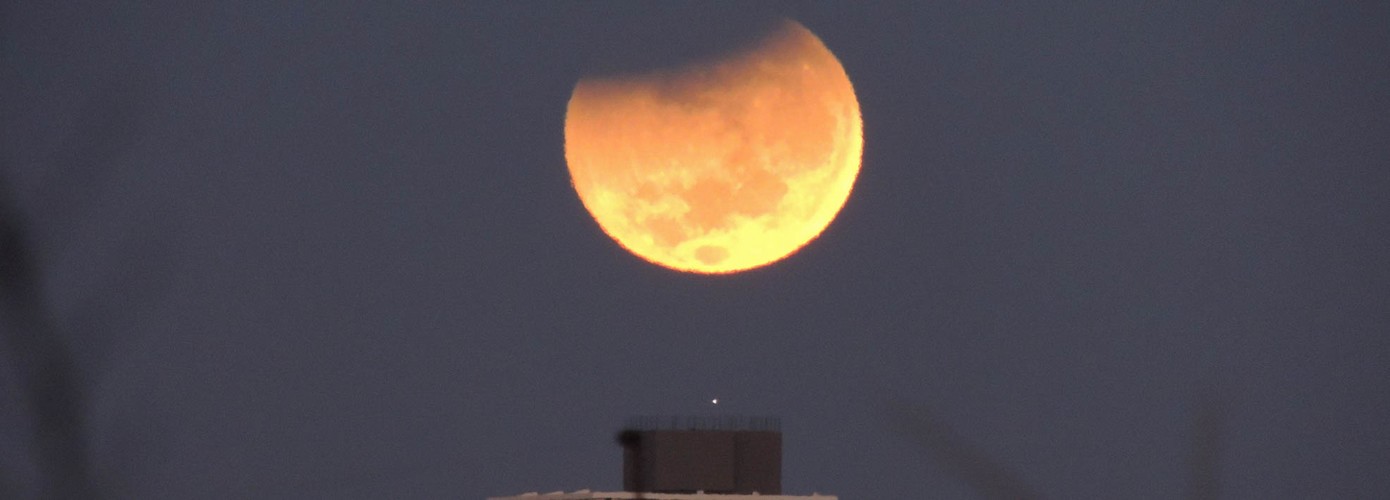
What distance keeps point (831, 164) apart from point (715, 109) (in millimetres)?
7863

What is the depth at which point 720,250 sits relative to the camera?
17000cm

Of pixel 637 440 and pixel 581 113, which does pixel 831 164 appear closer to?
pixel 581 113

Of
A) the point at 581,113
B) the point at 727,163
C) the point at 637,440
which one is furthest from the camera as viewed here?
the point at 581,113

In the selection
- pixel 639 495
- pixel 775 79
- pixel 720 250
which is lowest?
pixel 639 495

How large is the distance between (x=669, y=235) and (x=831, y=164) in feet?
35.0

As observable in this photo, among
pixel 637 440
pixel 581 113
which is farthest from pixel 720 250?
pixel 637 440

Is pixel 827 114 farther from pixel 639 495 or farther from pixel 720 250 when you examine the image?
pixel 639 495

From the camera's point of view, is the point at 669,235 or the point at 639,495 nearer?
the point at 639,495

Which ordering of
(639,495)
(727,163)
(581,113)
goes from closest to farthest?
(639,495) < (727,163) < (581,113)

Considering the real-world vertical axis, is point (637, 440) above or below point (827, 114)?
below

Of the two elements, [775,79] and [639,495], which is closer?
[639,495]

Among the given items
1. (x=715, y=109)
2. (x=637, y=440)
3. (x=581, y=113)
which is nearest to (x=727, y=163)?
(x=715, y=109)

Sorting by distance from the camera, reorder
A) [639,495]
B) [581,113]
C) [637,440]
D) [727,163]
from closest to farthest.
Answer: [639,495], [637,440], [727,163], [581,113]

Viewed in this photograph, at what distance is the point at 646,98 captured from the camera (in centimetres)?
17188
